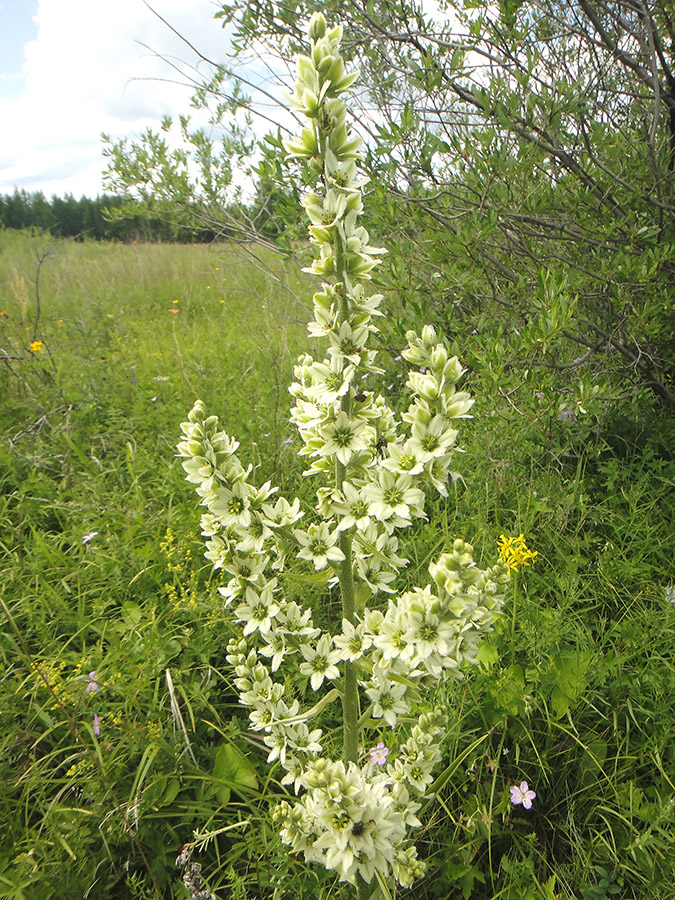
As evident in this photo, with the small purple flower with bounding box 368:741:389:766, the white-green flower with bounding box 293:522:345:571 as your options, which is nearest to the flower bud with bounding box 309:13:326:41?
the white-green flower with bounding box 293:522:345:571

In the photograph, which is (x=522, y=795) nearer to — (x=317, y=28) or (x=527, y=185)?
(x=317, y=28)

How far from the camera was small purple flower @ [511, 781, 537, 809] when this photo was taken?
1.84 m

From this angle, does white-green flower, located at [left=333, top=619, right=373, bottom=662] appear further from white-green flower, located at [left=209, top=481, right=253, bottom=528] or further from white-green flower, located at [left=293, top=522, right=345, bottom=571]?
white-green flower, located at [left=209, top=481, right=253, bottom=528]

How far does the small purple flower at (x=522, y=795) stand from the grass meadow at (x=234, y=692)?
0.24 ft

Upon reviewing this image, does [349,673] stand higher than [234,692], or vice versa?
[349,673]

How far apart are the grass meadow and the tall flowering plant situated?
0.49m

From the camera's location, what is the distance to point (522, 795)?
6.19 ft

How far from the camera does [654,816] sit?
6.15ft

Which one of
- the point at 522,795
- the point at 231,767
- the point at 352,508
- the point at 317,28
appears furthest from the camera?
the point at 231,767

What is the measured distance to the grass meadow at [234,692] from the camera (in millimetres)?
1885

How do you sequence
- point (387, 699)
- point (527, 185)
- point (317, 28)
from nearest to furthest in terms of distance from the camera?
point (317, 28), point (387, 699), point (527, 185)

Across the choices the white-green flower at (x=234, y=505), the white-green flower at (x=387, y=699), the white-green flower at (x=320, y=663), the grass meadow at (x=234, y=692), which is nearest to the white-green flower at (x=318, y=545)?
the white-green flower at (x=234, y=505)

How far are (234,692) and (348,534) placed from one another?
144 centimetres

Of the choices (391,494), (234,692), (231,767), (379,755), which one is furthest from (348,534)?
(234,692)
